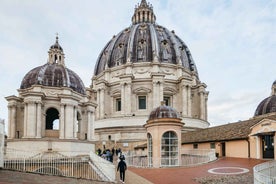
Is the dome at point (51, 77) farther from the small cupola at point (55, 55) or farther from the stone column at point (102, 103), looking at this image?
the stone column at point (102, 103)

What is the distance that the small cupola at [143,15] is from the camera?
7388cm

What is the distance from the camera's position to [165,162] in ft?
80.5

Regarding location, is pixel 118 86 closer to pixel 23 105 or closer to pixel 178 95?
pixel 178 95

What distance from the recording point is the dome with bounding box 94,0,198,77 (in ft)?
199

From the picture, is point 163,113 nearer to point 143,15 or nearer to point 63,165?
point 63,165

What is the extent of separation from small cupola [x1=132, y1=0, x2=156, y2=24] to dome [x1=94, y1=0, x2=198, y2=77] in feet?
12.5

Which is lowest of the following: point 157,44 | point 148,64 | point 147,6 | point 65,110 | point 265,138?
point 265,138

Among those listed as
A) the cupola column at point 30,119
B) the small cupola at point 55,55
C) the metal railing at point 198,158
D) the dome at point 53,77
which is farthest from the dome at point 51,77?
the metal railing at point 198,158

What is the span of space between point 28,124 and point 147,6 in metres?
51.8

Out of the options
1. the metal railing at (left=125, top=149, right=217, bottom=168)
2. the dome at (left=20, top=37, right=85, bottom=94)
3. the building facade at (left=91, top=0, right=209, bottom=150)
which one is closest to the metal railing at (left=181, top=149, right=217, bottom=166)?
the metal railing at (left=125, top=149, right=217, bottom=168)

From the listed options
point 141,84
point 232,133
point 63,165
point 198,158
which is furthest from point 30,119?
point 141,84

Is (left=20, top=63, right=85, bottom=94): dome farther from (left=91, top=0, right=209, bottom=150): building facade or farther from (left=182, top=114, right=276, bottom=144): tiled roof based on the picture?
(left=91, top=0, right=209, bottom=150): building facade

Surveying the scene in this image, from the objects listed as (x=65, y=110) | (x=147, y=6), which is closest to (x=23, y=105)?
(x=65, y=110)

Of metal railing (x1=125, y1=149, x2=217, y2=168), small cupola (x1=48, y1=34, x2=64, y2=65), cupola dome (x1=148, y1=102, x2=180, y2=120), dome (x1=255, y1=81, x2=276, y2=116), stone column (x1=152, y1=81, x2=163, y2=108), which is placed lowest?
metal railing (x1=125, y1=149, x2=217, y2=168)
